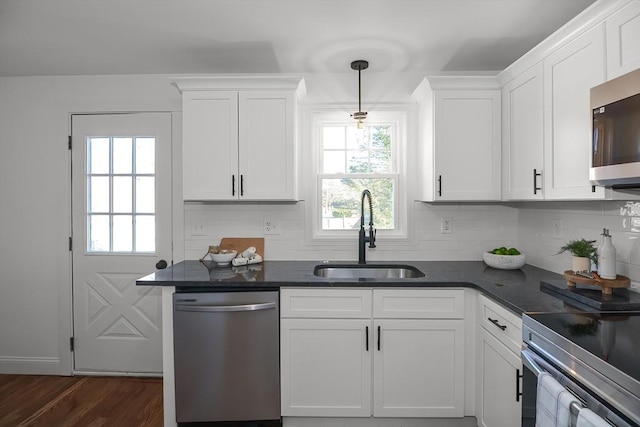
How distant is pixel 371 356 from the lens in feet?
6.72

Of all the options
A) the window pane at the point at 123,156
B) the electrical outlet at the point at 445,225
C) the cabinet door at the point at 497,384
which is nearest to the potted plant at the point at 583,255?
the cabinet door at the point at 497,384

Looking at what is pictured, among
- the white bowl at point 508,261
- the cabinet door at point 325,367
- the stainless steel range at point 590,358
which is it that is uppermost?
the white bowl at point 508,261

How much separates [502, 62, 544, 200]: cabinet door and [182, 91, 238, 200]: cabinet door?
5.93 ft

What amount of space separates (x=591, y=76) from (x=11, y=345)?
Answer: 4302 millimetres

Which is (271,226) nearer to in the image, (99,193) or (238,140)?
(238,140)

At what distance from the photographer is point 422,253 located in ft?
9.18

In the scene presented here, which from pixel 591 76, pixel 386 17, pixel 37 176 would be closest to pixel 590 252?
pixel 591 76

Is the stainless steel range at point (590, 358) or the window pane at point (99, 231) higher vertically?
the window pane at point (99, 231)

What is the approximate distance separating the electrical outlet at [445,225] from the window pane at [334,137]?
987 mm

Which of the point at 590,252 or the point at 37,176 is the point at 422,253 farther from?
the point at 37,176

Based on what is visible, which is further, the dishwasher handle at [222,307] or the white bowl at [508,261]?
the white bowl at [508,261]

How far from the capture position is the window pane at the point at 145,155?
283cm

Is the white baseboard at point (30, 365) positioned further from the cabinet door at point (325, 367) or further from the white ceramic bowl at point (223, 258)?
the cabinet door at point (325, 367)

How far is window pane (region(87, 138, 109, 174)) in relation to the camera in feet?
9.34
